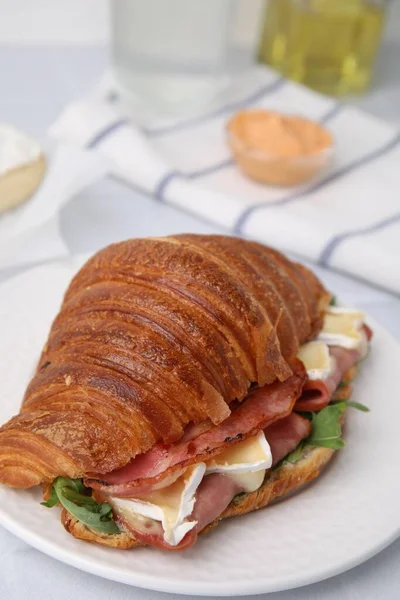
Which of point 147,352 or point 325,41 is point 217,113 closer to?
point 325,41

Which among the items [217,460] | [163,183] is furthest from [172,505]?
[163,183]

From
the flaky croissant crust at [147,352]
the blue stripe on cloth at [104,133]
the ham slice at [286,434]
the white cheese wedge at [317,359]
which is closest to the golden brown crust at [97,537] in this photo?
the flaky croissant crust at [147,352]

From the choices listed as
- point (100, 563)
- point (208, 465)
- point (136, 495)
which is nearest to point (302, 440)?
point (208, 465)

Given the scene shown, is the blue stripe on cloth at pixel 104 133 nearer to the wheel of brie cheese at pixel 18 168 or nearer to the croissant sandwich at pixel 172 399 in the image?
the wheel of brie cheese at pixel 18 168

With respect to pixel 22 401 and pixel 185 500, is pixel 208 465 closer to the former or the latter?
pixel 185 500

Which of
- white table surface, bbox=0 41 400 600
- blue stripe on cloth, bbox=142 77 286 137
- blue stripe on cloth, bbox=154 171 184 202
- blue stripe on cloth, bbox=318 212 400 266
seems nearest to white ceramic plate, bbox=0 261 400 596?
white table surface, bbox=0 41 400 600

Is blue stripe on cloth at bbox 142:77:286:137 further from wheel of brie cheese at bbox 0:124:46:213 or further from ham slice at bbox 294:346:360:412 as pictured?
ham slice at bbox 294:346:360:412
